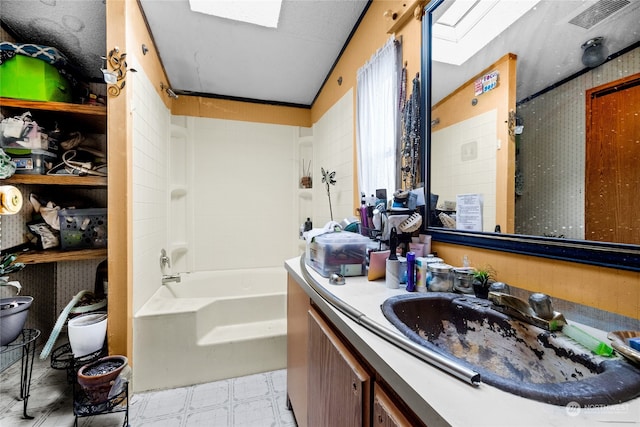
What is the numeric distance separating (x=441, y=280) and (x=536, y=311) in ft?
0.94

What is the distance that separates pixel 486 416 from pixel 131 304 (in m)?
1.87

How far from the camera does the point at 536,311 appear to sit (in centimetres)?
64

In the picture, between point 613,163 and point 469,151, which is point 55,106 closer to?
point 469,151

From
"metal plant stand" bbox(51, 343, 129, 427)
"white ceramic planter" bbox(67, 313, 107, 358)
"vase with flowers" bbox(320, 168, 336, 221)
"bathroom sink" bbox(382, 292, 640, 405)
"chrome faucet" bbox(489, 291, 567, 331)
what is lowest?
"metal plant stand" bbox(51, 343, 129, 427)

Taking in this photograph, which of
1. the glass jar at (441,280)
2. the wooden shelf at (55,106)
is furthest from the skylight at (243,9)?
the glass jar at (441,280)

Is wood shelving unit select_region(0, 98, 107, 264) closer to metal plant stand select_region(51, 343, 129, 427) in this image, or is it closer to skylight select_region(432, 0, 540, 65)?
metal plant stand select_region(51, 343, 129, 427)

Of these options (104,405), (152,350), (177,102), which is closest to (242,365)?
(152,350)

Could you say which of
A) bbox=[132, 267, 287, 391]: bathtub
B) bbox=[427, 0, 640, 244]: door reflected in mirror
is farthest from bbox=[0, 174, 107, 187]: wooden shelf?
Result: bbox=[427, 0, 640, 244]: door reflected in mirror

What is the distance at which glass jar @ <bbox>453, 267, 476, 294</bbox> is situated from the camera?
883mm

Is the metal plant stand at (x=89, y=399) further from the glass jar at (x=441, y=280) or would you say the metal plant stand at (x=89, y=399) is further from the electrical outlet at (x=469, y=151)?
the electrical outlet at (x=469, y=151)

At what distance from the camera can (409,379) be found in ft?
1.49

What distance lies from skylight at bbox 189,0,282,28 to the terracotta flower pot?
7.10 feet

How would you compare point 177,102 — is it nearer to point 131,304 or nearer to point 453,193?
point 131,304

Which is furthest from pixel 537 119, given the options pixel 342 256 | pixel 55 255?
pixel 55 255
